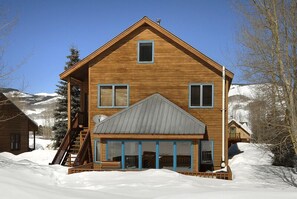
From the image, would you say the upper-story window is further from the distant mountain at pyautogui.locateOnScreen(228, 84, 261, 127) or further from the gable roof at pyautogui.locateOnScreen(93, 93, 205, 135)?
the distant mountain at pyautogui.locateOnScreen(228, 84, 261, 127)

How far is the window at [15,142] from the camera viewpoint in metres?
36.0

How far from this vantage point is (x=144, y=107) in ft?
65.3

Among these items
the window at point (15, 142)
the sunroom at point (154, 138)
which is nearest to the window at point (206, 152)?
the sunroom at point (154, 138)

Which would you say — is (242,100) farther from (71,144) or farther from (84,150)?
(84,150)

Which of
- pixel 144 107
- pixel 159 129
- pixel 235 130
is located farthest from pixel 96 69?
pixel 235 130

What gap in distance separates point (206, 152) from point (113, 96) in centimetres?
659

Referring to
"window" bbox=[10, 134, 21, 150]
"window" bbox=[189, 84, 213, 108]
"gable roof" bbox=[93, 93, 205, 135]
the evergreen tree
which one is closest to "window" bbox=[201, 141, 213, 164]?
"gable roof" bbox=[93, 93, 205, 135]

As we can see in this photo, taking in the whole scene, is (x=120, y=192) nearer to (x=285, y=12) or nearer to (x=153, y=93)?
(x=153, y=93)

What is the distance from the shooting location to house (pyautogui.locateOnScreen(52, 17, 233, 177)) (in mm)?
18625

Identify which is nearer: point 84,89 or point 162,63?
point 162,63

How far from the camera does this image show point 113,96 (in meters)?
20.7

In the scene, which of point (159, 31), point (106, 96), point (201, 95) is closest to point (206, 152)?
point (201, 95)

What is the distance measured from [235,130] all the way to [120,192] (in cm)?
5295

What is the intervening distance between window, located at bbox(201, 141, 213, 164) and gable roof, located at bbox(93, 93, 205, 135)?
193 cm
